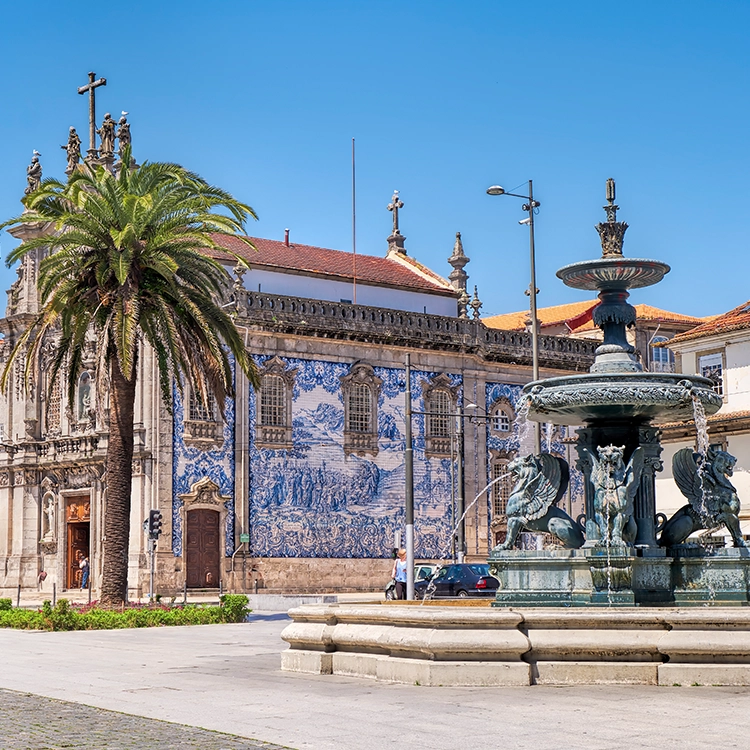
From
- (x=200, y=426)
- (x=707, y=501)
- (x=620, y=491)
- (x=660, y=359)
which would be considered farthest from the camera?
(x=660, y=359)

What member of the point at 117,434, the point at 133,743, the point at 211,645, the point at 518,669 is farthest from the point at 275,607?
the point at 133,743

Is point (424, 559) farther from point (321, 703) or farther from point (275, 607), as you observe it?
point (321, 703)

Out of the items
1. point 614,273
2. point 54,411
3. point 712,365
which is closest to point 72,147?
point 54,411

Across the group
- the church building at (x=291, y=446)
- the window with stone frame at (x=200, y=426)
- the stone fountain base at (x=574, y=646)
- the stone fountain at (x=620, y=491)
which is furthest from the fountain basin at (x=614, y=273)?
the window with stone frame at (x=200, y=426)

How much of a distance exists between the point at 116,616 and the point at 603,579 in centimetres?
1494

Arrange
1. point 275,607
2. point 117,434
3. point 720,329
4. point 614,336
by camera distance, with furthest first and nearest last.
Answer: point 720,329 < point 275,607 < point 117,434 < point 614,336

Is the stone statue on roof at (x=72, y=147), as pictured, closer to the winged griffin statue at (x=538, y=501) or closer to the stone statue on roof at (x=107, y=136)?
the stone statue on roof at (x=107, y=136)

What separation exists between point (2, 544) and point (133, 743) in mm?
40226

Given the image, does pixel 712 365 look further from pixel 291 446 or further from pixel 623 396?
pixel 623 396

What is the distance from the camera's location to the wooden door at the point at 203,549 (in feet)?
138

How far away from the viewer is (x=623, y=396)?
14609 mm

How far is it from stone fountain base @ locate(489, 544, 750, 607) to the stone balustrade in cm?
2917

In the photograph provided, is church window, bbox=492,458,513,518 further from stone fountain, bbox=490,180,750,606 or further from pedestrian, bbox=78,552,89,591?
stone fountain, bbox=490,180,750,606

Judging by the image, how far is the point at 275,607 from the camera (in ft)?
114
